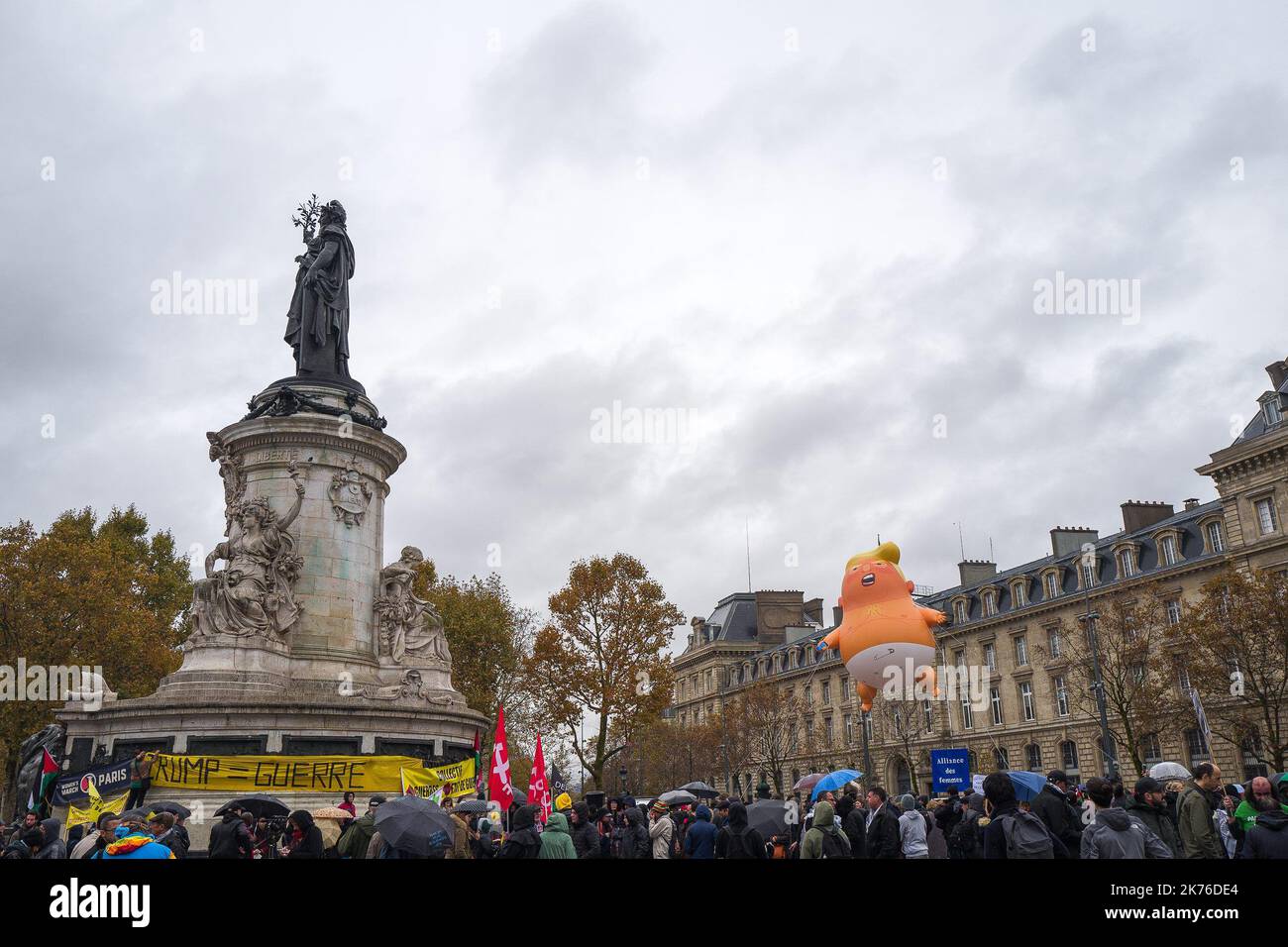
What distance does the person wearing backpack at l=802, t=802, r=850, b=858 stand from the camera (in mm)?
9094

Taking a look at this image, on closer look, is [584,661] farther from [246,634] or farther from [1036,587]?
[1036,587]

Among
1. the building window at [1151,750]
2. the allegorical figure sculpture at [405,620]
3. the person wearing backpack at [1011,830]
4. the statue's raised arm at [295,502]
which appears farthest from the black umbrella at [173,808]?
the building window at [1151,750]

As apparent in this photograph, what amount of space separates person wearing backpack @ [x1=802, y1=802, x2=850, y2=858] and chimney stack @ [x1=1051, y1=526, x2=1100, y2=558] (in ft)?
190

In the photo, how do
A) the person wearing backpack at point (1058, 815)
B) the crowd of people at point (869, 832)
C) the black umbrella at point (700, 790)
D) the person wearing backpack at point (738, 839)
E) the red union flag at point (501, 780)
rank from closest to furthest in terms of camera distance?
the crowd of people at point (869, 832) < the person wearing backpack at point (1058, 815) < the person wearing backpack at point (738, 839) < the red union flag at point (501, 780) < the black umbrella at point (700, 790)

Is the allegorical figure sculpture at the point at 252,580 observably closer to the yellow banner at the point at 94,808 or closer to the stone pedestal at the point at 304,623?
the stone pedestal at the point at 304,623

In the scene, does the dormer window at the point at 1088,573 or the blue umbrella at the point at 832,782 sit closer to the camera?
the blue umbrella at the point at 832,782

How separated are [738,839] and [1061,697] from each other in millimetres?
53352

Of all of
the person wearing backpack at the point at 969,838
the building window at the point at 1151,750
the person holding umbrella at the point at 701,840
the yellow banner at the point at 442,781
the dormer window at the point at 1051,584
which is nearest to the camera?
the person holding umbrella at the point at 701,840

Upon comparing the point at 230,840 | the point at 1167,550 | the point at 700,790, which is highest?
the point at 1167,550

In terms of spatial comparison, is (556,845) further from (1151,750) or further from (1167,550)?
(1167,550)

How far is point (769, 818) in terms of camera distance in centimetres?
1307

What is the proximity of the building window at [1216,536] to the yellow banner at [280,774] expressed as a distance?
46.4m

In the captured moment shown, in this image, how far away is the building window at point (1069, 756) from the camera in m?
55.3

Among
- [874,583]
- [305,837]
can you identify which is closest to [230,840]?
[305,837]
